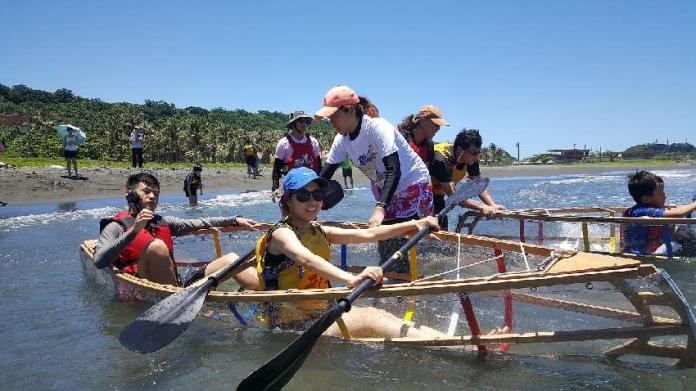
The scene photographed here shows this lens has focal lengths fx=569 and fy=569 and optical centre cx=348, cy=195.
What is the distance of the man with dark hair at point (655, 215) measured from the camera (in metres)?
6.21

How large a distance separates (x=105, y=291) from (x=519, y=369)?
416cm

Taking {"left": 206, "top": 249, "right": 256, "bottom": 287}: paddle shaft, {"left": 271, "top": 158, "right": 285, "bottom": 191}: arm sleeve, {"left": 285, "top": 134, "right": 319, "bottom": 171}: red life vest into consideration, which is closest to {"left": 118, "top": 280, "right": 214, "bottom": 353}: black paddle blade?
{"left": 206, "top": 249, "right": 256, "bottom": 287}: paddle shaft

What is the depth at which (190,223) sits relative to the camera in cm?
597

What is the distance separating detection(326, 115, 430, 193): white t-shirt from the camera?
467 centimetres

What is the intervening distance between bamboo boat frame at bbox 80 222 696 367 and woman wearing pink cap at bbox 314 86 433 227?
1.15 metres

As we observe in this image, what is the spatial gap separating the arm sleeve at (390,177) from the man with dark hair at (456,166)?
1.59 meters

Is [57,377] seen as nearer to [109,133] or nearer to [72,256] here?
[72,256]

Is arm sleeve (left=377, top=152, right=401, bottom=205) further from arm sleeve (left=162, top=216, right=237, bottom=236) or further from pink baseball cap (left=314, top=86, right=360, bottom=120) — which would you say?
arm sleeve (left=162, top=216, right=237, bottom=236)

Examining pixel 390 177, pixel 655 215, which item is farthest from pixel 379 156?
pixel 655 215

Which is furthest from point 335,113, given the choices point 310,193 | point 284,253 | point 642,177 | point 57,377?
point 642,177

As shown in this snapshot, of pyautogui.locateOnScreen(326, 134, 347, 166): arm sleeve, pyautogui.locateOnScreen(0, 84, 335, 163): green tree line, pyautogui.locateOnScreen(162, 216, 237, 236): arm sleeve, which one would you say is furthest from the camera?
pyautogui.locateOnScreen(0, 84, 335, 163): green tree line

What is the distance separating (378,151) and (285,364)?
223 cm

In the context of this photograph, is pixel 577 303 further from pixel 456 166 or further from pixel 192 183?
pixel 192 183

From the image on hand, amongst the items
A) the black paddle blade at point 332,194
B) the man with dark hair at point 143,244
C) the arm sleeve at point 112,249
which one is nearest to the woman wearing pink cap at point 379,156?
the black paddle blade at point 332,194
